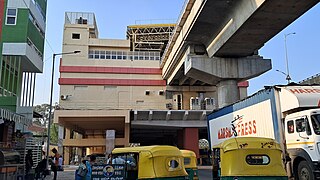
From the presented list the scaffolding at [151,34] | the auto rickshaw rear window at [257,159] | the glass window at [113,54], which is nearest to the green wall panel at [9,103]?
the auto rickshaw rear window at [257,159]

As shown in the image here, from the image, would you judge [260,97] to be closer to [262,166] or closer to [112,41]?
[262,166]

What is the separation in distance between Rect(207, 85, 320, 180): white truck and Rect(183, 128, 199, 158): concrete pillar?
20.3m

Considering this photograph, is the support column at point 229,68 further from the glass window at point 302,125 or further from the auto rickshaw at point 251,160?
the auto rickshaw at point 251,160

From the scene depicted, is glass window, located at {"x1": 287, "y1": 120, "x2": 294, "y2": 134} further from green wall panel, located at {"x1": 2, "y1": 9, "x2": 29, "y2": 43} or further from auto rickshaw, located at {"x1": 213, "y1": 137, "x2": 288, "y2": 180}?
green wall panel, located at {"x1": 2, "y1": 9, "x2": 29, "y2": 43}

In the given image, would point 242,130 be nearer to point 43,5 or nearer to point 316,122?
point 316,122

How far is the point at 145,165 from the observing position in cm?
906

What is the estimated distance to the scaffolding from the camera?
53188mm

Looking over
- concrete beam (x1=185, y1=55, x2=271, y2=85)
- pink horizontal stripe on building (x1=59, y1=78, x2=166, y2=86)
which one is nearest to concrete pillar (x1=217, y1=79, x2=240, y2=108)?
concrete beam (x1=185, y1=55, x2=271, y2=85)

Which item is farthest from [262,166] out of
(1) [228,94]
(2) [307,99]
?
(1) [228,94]

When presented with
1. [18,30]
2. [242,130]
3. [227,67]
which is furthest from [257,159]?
[18,30]

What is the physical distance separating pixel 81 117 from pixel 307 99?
2740 centimetres

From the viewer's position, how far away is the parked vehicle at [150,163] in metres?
8.98

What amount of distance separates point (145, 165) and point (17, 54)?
17.8m

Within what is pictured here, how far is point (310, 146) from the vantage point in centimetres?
1115
